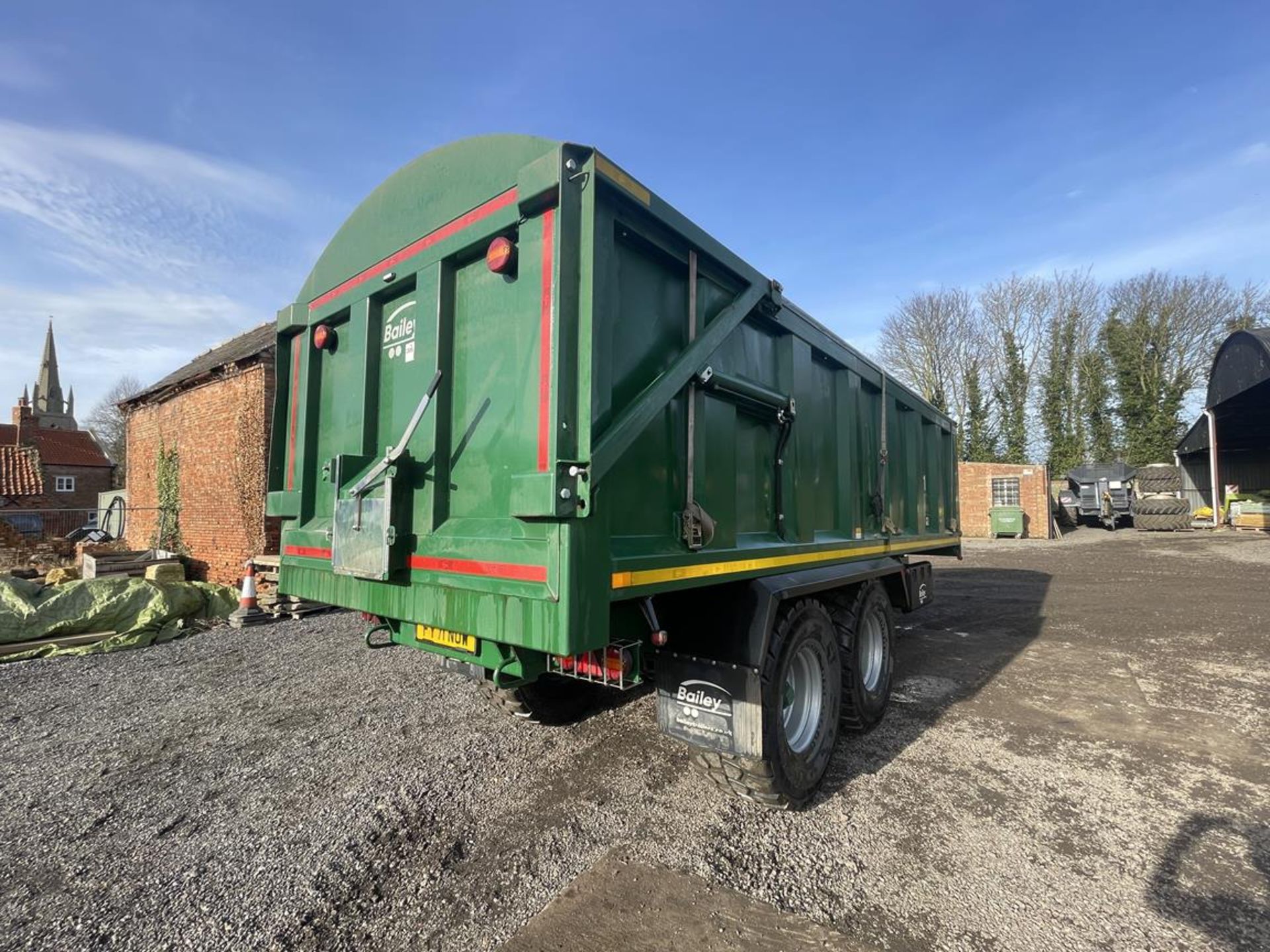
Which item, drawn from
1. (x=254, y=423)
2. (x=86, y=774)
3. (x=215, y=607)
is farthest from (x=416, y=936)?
(x=254, y=423)

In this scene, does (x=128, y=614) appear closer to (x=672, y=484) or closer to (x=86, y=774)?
(x=86, y=774)

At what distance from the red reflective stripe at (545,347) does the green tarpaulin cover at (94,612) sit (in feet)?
22.8

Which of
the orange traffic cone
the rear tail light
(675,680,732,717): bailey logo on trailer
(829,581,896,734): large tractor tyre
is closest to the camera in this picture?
the rear tail light

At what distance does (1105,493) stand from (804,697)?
31.9m

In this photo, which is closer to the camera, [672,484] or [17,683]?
[672,484]

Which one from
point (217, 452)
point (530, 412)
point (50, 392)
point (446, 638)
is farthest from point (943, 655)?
point (50, 392)

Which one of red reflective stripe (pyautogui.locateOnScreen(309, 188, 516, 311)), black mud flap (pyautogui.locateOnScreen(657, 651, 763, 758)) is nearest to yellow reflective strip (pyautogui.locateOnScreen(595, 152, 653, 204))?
red reflective stripe (pyautogui.locateOnScreen(309, 188, 516, 311))

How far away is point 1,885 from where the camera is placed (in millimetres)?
2512

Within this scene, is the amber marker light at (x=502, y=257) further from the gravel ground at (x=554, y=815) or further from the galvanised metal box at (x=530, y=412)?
the gravel ground at (x=554, y=815)

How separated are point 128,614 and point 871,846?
811 cm

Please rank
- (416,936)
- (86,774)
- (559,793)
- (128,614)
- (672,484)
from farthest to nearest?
1. (128,614)
2. (86,774)
3. (559,793)
4. (672,484)
5. (416,936)

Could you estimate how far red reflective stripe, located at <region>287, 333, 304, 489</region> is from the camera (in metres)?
3.81

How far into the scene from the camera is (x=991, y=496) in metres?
25.5

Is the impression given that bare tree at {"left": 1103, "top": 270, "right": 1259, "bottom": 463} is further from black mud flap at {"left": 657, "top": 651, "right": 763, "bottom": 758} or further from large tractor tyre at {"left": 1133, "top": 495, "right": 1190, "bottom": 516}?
black mud flap at {"left": 657, "top": 651, "right": 763, "bottom": 758}
